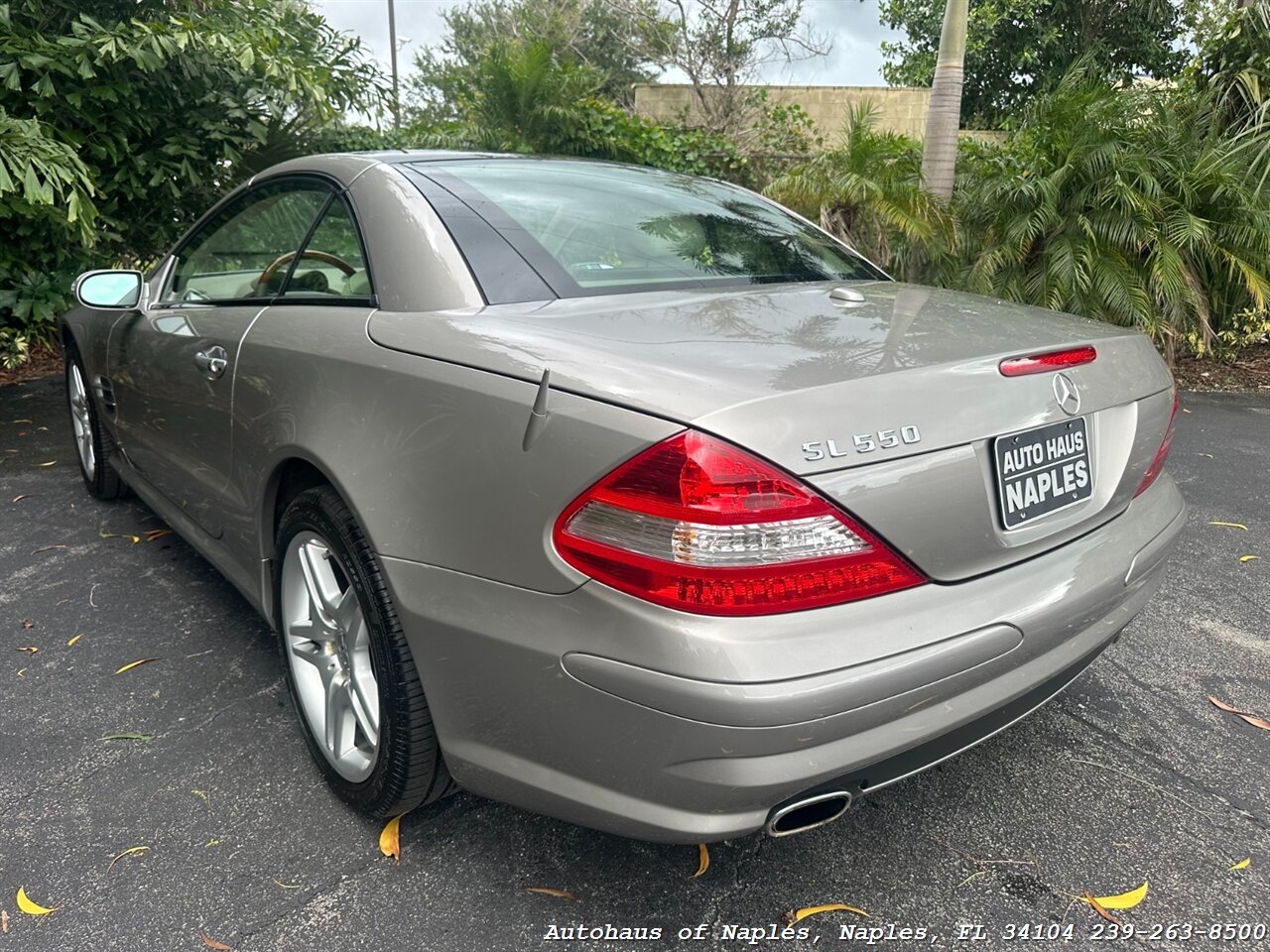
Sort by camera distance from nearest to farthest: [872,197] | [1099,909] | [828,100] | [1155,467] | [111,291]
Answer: [1099,909] < [1155,467] < [111,291] < [872,197] < [828,100]

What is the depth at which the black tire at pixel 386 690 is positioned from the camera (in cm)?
173

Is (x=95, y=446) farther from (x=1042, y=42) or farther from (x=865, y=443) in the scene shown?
(x=1042, y=42)

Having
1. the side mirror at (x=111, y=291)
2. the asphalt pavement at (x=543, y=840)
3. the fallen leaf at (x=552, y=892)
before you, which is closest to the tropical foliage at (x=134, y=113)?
the side mirror at (x=111, y=291)

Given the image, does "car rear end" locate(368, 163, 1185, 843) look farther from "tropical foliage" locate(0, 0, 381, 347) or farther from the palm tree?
the palm tree

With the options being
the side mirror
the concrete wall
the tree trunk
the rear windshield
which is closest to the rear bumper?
the rear windshield

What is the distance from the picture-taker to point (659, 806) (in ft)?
4.69

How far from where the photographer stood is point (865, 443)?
4.57ft

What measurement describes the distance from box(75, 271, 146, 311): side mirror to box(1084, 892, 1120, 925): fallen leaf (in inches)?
123

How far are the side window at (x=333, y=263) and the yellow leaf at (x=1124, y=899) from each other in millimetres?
1953

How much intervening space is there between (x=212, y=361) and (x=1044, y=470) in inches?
80.0

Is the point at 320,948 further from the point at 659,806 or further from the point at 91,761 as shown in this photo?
the point at 91,761

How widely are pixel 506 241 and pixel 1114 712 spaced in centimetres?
202

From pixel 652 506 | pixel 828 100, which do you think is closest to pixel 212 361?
pixel 652 506

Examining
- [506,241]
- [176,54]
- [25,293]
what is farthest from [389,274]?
[25,293]
